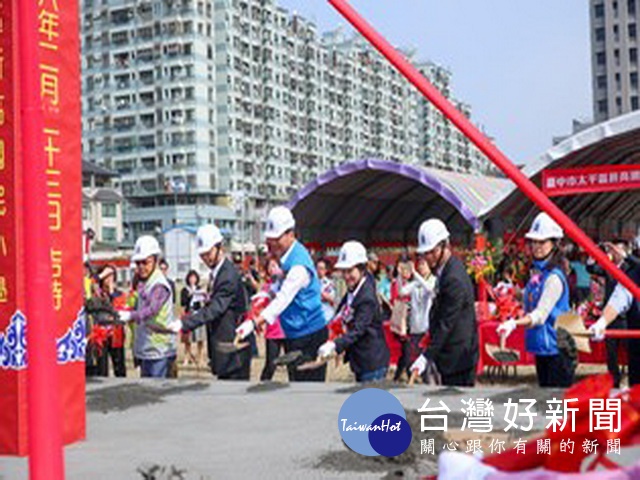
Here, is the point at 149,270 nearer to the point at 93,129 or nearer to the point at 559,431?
the point at 559,431

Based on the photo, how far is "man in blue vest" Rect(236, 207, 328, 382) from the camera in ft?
22.1

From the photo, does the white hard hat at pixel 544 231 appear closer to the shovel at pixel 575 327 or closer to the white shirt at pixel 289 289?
the shovel at pixel 575 327

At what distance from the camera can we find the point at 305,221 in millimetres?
25375

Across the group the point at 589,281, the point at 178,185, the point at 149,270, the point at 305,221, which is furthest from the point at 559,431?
the point at 178,185

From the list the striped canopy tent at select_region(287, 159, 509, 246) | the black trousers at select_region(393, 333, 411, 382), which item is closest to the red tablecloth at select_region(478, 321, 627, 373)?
the black trousers at select_region(393, 333, 411, 382)

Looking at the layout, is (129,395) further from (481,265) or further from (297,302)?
(481,265)

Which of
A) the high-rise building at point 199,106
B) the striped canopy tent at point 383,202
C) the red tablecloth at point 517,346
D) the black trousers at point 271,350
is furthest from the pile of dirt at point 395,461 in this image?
the high-rise building at point 199,106

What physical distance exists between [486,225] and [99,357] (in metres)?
11.3

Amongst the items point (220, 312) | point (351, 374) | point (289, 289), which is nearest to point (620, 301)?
point (289, 289)

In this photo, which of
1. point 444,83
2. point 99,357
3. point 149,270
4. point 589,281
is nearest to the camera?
point 149,270

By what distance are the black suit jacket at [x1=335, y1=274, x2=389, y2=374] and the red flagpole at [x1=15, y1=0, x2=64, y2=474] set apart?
352cm

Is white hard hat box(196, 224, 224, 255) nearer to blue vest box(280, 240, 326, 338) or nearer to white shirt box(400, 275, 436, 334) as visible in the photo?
blue vest box(280, 240, 326, 338)

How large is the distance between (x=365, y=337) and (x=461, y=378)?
828 millimetres

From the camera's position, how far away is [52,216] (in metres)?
4.60
